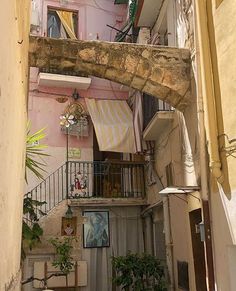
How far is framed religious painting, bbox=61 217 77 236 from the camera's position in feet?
39.4

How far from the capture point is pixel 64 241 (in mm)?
11656

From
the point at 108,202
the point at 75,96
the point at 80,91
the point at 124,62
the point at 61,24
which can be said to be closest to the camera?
the point at 124,62

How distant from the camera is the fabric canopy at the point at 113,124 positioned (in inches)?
496

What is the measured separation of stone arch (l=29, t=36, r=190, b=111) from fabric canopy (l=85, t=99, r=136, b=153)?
4417 mm

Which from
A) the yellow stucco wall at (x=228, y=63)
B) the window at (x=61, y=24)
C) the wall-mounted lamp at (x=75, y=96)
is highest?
the window at (x=61, y=24)

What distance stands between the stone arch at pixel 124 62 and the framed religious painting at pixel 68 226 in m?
5.36

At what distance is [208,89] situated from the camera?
6.74 metres

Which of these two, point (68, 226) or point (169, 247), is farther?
point (68, 226)

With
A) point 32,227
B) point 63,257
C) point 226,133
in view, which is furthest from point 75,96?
point 226,133

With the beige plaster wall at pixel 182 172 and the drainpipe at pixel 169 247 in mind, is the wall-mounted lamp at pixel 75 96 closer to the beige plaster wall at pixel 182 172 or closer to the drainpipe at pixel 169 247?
the beige plaster wall at pixel 182 172

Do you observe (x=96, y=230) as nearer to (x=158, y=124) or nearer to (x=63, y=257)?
(x=63, y=257)

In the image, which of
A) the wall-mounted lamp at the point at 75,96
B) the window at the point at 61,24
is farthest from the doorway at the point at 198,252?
the window at the point at 61,24

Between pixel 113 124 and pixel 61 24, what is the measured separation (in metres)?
4.51

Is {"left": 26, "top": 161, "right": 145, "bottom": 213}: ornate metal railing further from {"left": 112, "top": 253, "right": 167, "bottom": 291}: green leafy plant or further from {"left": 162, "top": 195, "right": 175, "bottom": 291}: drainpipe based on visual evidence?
{"left": 112, "top": 253, "right": 167, "bottom": 291}: green leafy plant
